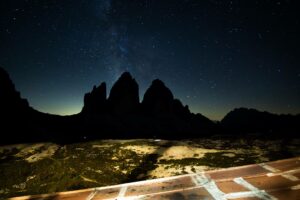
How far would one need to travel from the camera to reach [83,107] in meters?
118

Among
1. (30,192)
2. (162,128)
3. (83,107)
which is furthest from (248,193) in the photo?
(83,107)

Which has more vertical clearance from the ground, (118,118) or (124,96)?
(124,96)

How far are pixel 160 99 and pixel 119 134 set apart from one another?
→ 135ft

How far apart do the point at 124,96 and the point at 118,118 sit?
14.5 metres

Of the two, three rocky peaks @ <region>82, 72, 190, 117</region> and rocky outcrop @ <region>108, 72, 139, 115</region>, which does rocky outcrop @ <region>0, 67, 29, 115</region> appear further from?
rocky outcrop @ <region>108, 72, 139, 115</region>

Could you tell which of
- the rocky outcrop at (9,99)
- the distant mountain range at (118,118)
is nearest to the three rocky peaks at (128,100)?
the distant mountain range at (118,118)

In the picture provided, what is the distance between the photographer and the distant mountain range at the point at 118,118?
7306cm

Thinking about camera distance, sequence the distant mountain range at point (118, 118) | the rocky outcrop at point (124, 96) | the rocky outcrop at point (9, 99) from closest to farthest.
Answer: the distant mountain range at point (118, 118), the rocky outcrop at point (9, 99), the rocky outcrop at point (124, 96)

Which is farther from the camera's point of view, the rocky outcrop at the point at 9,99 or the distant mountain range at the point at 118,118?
the rocky outcrop at the point at 9,99

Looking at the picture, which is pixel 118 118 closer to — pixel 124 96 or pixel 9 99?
pixel 124 96


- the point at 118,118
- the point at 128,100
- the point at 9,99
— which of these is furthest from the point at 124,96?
the point at 9,99

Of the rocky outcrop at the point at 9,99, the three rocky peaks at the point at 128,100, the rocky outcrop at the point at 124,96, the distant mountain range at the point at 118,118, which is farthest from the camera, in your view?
the rocky outcrop at the point at 124,96

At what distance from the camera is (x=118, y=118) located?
107312mm

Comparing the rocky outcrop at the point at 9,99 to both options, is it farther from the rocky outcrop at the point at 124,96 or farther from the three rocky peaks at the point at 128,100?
the rocky outcrop at the point at 124,96
